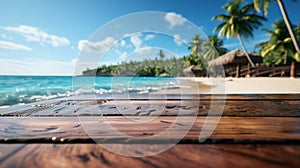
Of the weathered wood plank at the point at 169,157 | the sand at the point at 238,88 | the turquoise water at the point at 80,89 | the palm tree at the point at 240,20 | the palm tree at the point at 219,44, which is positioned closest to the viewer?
the weathered wood plank at the point at 169,157

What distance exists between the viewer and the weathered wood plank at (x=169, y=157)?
0.42m

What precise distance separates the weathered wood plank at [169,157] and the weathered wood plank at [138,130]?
4 cm

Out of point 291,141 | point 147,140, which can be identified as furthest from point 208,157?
point 291,141

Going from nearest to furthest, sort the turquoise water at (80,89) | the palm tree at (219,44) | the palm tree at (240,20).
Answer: the turquoise water at (80,89), the palm tree at (240,20), the palm tree at (219,44)

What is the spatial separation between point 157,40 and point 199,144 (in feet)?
3.52

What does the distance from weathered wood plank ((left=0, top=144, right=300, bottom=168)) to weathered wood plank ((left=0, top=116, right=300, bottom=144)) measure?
0.14ft

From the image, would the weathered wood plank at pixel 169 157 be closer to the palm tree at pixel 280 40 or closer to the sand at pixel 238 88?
the sand at pixel 238 88

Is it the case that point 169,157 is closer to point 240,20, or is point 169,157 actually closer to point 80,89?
point 80,89

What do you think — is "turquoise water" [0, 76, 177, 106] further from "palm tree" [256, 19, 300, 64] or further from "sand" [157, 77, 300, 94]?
"palm tree" [256, 19, 300, 64]

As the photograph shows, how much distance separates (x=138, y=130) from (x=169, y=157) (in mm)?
217

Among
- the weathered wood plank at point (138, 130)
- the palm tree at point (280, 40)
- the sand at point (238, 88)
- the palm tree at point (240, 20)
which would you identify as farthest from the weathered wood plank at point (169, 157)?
the palm tree at point (280, 40)

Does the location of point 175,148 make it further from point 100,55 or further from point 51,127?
point 100,55

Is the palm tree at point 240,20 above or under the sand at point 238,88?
above

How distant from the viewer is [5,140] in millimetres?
541
